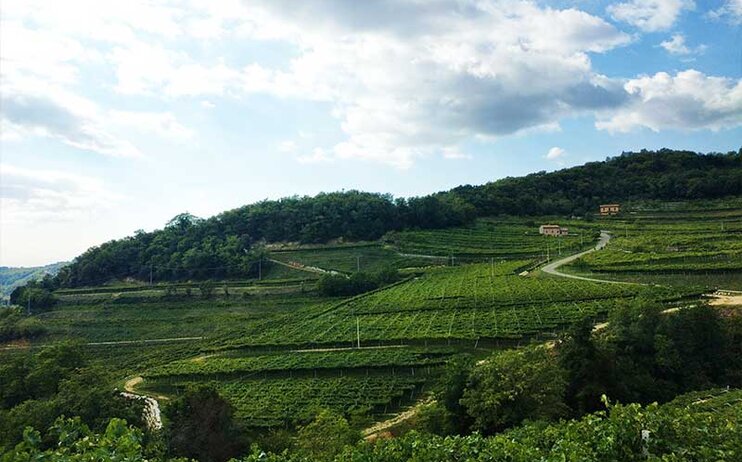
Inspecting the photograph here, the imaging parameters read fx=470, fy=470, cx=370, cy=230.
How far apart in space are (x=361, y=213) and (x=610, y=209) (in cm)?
5376

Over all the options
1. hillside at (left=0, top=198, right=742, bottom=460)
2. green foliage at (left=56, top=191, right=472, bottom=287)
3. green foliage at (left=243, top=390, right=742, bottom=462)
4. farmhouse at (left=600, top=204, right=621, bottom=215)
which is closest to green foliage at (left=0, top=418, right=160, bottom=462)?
green foliage at (left=243, top=390, right=742, bottom=462)

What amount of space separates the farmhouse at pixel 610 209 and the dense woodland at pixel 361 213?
525 centimetres

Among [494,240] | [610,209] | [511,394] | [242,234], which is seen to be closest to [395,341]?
[511,394]

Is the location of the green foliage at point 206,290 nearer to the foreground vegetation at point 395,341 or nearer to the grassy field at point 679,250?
the foreground vegetation at point 395,341

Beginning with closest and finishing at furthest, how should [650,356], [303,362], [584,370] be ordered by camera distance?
[584,370] → [650,356] → [303,362]

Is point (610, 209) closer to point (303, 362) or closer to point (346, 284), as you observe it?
point (346, 284)

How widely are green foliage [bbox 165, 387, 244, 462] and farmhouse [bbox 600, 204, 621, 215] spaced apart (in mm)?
94612

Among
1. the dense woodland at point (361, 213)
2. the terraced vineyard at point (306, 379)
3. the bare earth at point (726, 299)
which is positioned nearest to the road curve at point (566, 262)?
the bare earth at point (726, 299)

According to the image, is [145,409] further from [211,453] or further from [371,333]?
[371,333]

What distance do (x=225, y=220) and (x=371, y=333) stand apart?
78.8m

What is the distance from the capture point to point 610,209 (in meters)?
100

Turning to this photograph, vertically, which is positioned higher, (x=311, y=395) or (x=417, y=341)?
(x=417, y=341)

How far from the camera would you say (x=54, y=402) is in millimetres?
29156

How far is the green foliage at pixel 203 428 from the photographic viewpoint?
22.5 meters
